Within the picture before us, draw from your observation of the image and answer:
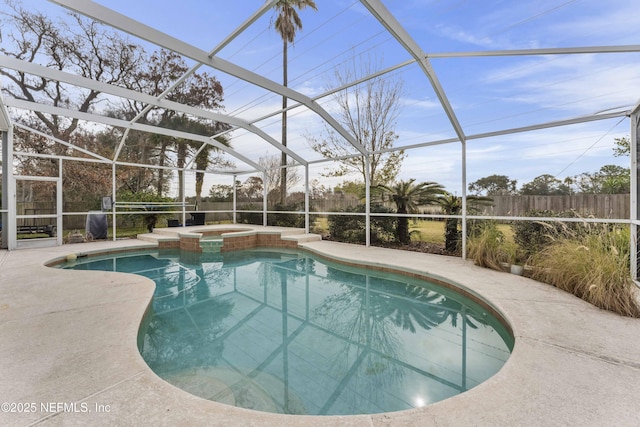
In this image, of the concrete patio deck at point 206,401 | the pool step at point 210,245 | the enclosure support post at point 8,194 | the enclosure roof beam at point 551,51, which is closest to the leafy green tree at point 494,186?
the enclosure roof beam at point 551,51

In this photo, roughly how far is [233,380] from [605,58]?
6.35 m

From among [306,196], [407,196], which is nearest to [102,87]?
[306,196]

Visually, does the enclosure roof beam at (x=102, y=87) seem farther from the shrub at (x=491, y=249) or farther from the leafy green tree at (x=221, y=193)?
the shrub at (x=491, y=249)

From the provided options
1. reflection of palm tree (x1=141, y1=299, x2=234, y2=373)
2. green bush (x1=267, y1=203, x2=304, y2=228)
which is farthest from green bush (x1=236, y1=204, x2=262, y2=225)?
reflection of palm tree (x1=141, y1=299, x2=234, y2=373)

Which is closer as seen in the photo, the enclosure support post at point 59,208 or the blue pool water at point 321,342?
the blue pool water at point 321,342

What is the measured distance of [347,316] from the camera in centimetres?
387

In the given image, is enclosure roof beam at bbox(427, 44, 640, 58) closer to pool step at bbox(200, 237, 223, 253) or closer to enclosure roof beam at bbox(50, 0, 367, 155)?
enclosure roof beam at bbox(50, 0, 367, 155)

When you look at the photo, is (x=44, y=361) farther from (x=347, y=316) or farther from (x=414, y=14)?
(x=414, y=14)

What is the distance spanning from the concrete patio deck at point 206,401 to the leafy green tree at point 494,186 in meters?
3.06

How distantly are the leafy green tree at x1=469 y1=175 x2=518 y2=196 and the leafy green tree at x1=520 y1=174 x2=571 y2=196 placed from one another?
0.81 feet

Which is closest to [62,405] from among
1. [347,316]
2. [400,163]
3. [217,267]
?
[347,316]

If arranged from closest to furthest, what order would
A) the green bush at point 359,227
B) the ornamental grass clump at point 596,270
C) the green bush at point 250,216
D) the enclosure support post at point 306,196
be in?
the ornamental grass clump at point 596,270 → the green bush at point 359,227 → the enclosure support post at point 306,196 → the green bush at point 250,216

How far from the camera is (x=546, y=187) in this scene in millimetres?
5621

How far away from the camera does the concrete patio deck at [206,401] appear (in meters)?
1.55
